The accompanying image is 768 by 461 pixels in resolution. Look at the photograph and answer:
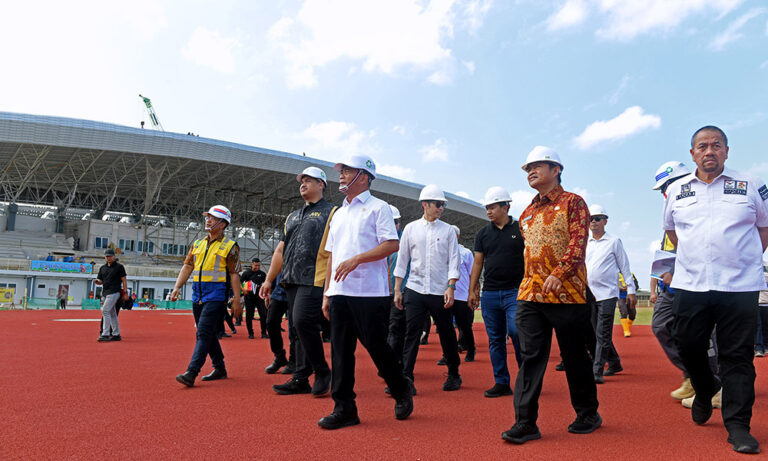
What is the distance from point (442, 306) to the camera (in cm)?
486

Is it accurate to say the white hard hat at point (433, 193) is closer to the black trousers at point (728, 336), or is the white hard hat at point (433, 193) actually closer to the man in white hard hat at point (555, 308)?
the man in white hard hat at point (555, 308)

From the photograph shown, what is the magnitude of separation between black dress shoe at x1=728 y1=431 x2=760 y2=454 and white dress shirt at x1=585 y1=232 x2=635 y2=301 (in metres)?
3.10

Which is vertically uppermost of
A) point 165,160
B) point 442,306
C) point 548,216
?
point 165,160

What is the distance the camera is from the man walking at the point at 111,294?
948cm

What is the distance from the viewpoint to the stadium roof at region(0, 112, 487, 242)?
32.0 m

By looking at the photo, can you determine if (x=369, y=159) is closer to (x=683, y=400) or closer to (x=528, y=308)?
(x=528, y=308)

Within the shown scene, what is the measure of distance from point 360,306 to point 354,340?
0.27 m

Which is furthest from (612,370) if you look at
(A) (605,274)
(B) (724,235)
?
(B) (724,235)

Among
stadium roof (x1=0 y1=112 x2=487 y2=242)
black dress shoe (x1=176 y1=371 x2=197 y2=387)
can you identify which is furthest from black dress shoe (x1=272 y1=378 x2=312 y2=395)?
stadium roof (x1=0 y1=112 x2=487 y2=242)

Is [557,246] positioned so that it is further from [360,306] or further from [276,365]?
[276,365]

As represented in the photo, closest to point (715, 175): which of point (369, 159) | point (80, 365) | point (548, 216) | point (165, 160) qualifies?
point (548, 216)

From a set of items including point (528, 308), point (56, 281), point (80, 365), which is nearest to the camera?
point (528, 308)

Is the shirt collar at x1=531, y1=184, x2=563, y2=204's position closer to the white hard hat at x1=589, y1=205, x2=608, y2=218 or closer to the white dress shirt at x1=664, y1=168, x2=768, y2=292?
the white dress shirt at x1=664, y1=168, x2=768, y2=292

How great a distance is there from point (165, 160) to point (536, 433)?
37.9 metres
